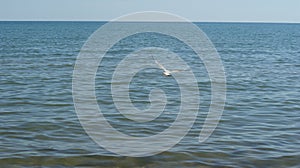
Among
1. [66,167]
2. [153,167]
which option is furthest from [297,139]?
[66,167]

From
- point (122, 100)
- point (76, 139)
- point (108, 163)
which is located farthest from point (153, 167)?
point (122, 100)

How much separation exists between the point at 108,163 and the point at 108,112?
254 inches

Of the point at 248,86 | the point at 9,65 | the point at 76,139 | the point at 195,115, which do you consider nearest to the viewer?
the point at 76,139

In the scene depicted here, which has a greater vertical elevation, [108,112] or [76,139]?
[108,112]

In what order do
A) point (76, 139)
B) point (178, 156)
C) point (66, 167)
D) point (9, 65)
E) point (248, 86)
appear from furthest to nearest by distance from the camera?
point (9, 65) < point (248, 86) < point (76, 139) < point (178, 156) < point (66, 167)

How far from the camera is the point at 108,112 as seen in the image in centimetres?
1864

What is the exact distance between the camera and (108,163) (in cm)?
1228

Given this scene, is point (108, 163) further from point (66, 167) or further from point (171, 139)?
point (171, 139)

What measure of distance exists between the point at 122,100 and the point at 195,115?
4.63 metres

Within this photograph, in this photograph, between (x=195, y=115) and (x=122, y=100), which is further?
(x=122, y=100)

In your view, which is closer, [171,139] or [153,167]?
[153,167]

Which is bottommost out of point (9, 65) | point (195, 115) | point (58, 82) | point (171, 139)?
point (171, 139)

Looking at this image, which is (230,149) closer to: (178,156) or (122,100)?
(178,156)

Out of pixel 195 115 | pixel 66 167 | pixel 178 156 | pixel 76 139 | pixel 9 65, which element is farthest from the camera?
pixel 9 65
